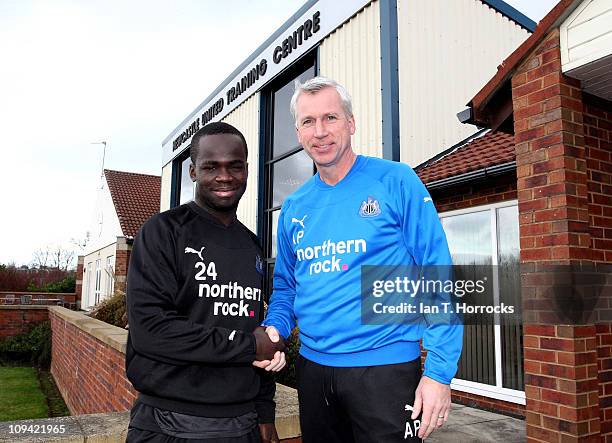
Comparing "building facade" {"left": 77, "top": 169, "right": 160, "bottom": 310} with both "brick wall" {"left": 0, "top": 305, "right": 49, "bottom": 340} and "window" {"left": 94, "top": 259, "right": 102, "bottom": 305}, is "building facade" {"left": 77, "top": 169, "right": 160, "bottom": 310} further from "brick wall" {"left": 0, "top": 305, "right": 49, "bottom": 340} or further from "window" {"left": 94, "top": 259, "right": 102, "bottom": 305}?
"brick wall" {"left": 0, "top": 305, "right": 49, "bottom": 340}

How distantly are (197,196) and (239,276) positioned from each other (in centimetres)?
40

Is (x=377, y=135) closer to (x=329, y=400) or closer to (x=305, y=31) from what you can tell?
(x=305, y=31)

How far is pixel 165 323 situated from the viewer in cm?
180

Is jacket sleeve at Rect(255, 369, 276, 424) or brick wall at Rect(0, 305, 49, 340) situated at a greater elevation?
jacket sleeve at Rect(255, 369, 276, 424)

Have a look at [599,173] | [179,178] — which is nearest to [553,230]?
[599,173]

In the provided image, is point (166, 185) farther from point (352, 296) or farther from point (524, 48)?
point (352, 296)

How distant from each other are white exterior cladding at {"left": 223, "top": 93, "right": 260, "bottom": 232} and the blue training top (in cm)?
887

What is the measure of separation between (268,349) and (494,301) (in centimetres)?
541

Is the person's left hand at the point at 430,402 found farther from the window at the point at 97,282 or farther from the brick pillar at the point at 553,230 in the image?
the window at the point at 97,282

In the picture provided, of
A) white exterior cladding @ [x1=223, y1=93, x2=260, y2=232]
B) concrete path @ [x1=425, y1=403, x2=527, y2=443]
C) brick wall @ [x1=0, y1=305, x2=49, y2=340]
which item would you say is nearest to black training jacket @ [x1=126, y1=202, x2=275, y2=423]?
concrete path @ [x1=425, y1=403, x2=527, y2=443]

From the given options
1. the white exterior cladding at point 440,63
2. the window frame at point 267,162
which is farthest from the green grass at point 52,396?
the white exterior cladding at point 440,63

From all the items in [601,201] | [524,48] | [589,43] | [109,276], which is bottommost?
[109,276]

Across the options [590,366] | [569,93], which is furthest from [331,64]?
[590,366]

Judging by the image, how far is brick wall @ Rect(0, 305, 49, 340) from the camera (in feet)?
49.0
